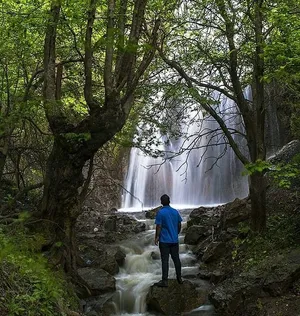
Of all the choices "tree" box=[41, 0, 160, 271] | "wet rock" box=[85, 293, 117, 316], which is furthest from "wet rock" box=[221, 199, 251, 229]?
"tree" box=[41, 0, 160, 271]

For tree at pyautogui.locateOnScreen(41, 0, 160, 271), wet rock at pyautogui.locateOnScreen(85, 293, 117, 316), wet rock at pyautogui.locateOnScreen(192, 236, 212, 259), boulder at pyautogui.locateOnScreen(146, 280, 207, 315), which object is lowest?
wet rock at pyautogui.locateOnScreen(85, 293, 117, 316)

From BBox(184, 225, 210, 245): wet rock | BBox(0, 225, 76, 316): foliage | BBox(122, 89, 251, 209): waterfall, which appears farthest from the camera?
BBox(122, 89, 251, 209): waterfall

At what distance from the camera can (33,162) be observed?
9422 mm

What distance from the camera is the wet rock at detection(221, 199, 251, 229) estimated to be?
9.87 meters

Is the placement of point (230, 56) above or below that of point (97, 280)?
above

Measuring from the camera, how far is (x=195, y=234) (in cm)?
1073

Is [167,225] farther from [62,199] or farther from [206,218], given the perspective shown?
[206,218]

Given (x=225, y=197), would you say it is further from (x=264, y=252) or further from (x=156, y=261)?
(x=264, y=252)

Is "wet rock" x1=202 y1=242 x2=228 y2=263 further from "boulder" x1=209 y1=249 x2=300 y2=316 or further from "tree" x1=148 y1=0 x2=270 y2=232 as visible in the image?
"boulder" x1=209 y1=249 x2=300 y2=316

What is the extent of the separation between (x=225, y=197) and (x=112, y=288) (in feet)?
39.2

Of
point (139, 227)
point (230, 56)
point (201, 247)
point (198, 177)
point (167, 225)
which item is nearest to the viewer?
point (167, 225)

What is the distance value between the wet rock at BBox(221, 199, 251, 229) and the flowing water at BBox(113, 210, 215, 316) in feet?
4.13

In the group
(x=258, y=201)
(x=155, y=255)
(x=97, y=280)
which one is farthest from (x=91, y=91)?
(x=155, y=255)

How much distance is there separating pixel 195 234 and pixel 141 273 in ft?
7.04
